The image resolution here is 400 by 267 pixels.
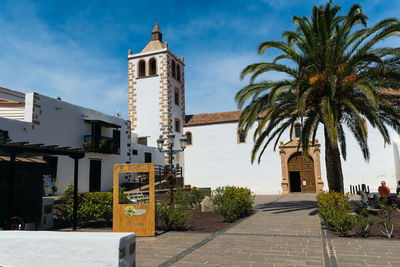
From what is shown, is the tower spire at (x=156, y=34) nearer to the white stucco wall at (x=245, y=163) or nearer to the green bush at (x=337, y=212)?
the white stucco wall at (x=245, y=163)

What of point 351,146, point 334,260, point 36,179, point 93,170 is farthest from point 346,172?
point 36,179

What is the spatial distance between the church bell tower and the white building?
9.97ft

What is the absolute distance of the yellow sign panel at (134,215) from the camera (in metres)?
7.96

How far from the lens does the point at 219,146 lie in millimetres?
26672

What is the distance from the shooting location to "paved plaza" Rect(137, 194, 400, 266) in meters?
5.43

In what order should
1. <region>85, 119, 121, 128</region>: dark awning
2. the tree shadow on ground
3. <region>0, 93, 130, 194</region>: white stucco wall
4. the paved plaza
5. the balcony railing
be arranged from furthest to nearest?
1. <region>85, 119, 121, 128</region>: dark awning
2. the balcony railing
3. <region>0, 93, 130, 194</region>: white stucco wall
4. the tree shadow on ground
5. the paved plaza

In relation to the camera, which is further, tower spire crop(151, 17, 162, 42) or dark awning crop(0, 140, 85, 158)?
tower spire crop(151, 17, 162, 42)

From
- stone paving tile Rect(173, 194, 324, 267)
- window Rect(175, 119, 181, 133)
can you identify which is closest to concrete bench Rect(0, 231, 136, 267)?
stone paving tile Rect(173, 194, 324, 267)

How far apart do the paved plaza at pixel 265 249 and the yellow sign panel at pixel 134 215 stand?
389 millimetres

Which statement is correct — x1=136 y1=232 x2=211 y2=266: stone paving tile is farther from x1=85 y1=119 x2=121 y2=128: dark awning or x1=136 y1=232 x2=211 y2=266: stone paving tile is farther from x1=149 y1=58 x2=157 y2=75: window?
x1=149 y1=58 x2=157 y2=75: window

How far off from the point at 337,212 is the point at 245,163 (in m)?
18.0

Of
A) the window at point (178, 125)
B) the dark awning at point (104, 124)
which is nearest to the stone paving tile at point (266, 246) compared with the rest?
the dark awning at point (104, 124)

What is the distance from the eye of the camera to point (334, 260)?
5.42m

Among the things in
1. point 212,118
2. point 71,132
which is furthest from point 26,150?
point 212,118
